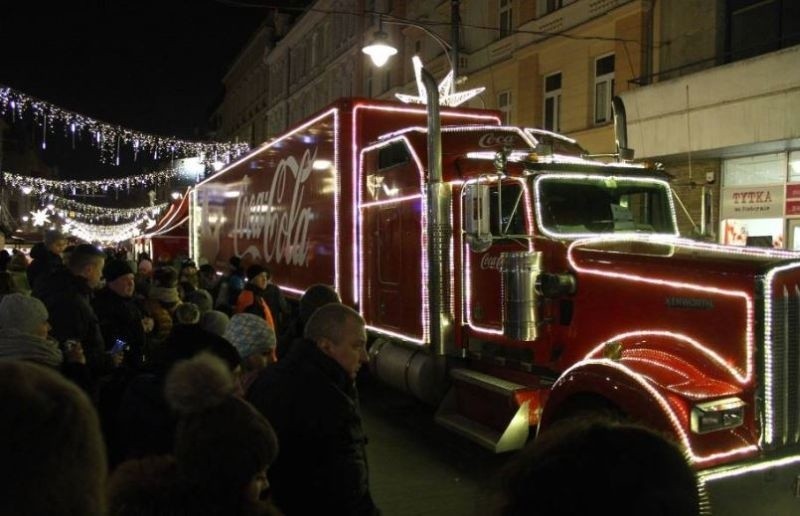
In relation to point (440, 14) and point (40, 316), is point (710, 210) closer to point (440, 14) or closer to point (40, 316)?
point (40, 316)

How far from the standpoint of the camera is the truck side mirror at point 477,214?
581 centimetres

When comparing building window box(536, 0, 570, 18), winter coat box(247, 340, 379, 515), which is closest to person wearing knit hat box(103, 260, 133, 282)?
winter coat box(247, 340, 379, 515)

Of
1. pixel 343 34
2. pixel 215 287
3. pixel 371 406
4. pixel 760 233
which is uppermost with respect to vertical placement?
pixel 343 34

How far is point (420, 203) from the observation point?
732cm

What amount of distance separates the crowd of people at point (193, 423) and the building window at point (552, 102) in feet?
44.6

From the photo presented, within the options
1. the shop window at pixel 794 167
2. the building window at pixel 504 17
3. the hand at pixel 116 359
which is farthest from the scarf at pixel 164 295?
the building window at pixel 504 17

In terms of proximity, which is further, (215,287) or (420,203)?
(215,287)

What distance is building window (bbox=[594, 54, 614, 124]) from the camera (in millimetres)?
15914

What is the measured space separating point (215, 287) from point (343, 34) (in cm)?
2261

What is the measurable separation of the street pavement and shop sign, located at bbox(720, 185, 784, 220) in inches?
292

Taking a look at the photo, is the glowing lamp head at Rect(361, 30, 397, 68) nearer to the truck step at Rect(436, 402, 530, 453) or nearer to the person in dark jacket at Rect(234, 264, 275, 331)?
the person in dark jacket at Rect(234, 264, 275, 331)

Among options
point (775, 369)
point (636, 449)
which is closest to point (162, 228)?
point (775, 369)

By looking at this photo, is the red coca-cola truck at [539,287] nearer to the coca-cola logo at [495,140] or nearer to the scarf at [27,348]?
the coca-cola logo at [495,140]

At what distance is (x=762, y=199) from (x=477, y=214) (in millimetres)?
8578
